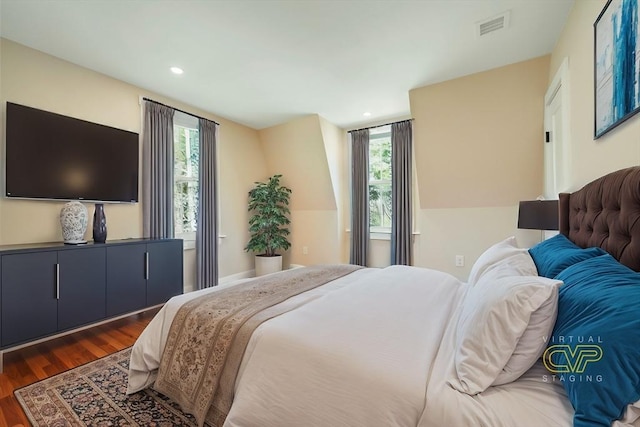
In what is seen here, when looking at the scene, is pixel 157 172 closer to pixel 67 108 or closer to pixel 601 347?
pixel 67 108

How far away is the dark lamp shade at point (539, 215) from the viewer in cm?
202

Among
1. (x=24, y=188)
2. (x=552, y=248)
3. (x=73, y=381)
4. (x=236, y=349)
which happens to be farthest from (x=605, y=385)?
(x=24, y=188)

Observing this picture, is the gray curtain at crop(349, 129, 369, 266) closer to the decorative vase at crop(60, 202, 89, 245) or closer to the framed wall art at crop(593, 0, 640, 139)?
the framed wall art at crop(593, 0, 640, 139)

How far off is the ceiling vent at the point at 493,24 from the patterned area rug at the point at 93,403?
332cm

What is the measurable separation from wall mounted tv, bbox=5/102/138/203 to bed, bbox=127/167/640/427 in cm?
193

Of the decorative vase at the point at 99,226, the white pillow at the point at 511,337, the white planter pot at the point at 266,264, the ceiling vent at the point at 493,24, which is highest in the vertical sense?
the ceiling vent at the point at 493,24

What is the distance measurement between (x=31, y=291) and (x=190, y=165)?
2223 mm

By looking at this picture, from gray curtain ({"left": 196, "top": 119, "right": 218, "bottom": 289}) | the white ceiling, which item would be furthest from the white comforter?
gray curtain ({"left": 196, "top": 119, "right": 218, "bottom": 289})

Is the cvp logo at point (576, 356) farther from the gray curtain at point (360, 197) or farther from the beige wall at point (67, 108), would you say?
the beige wall at point (67, 108)

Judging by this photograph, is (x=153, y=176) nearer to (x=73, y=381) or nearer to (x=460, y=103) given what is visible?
(x=73, y=381)

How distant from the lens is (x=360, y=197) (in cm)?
442

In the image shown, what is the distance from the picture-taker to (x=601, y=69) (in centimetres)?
143

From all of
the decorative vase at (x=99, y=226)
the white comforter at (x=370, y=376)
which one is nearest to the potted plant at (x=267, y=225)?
the decorative vase at (x=99, y=226)

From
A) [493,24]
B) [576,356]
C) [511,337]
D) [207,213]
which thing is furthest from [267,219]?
[576,356]
